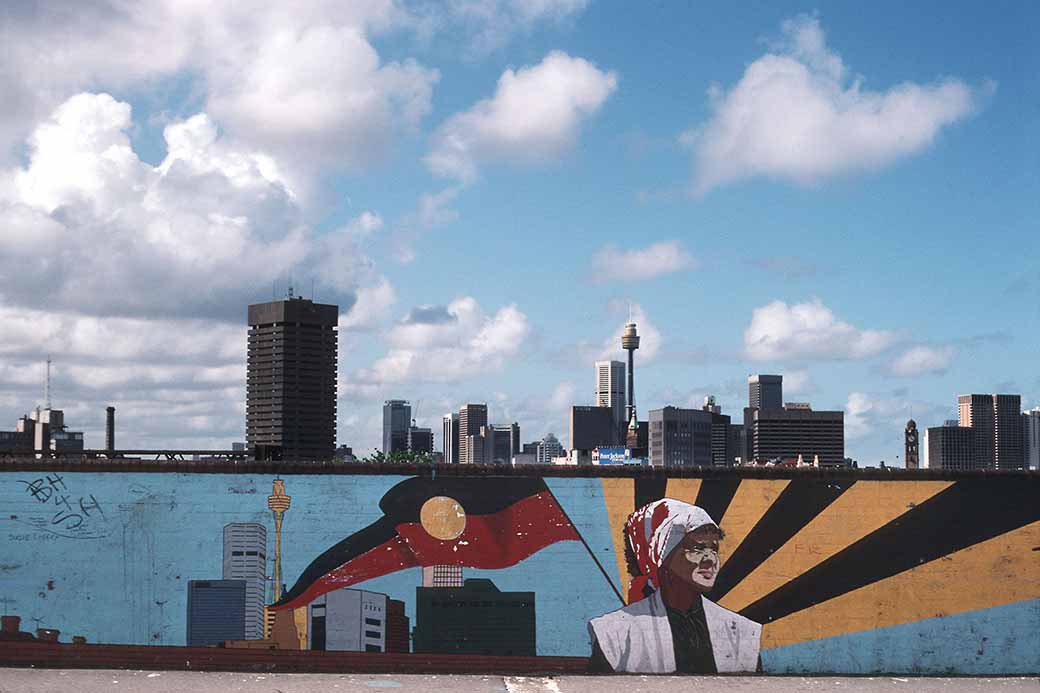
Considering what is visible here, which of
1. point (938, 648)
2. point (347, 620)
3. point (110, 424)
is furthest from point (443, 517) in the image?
point (110, 424)

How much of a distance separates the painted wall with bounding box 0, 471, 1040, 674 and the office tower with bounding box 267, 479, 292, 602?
9cm

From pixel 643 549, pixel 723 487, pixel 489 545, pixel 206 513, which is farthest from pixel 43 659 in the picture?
pixel 723 487

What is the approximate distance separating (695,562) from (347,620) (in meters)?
6.04

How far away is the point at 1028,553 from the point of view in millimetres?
18703

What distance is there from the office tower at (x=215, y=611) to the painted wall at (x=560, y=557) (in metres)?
0.20

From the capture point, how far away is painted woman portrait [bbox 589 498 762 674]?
18141 millimetres

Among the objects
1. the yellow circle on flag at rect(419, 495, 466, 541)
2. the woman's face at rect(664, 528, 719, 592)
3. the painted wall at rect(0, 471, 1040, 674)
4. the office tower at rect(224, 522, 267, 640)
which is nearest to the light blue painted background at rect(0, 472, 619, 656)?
the painted wall at rect(0, 471, 1040, 674)

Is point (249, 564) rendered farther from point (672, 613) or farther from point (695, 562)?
point (695, 562)

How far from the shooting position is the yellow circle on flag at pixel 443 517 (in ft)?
60.6

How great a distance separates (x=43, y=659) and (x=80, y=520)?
237cm

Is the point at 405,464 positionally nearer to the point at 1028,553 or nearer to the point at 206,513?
the point at 206,513

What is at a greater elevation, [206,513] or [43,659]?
[206,513]

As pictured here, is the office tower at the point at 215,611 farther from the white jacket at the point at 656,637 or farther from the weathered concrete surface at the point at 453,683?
the white jacket at the point at 656,637

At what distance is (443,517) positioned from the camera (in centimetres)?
1852
